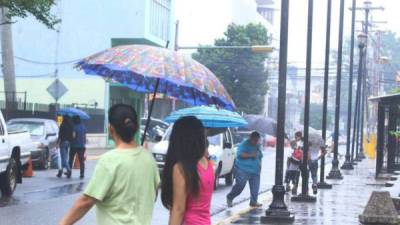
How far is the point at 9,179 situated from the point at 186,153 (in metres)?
11.0

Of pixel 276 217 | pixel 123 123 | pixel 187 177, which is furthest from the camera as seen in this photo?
pixel 276 217

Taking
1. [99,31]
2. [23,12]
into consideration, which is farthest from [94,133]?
[23,12]

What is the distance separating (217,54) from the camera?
58.4 meters

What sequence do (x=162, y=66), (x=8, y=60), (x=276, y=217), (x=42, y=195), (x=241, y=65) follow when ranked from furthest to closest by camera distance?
(x=241, y=65), (x=8, y=60), (x=42, y=195), (x=276, y=217), (x=162, y=66)

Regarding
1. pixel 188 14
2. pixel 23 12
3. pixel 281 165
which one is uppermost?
pixel 188 14

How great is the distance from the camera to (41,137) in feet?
78.8

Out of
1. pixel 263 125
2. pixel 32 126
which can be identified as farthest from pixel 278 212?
pixel 32 126

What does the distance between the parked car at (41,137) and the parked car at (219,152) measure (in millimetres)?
4685

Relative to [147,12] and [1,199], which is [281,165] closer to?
[1,199]

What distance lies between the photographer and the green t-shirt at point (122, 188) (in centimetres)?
463

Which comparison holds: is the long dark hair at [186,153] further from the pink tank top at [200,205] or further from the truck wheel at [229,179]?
the truck wheel at [229,179]

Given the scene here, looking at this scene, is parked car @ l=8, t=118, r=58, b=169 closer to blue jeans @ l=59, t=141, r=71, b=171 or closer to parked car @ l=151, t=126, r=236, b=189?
blue jeans @ l=59, t=141, r=71, b=171

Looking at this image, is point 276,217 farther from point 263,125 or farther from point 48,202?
point 263,125

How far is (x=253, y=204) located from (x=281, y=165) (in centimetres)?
262
